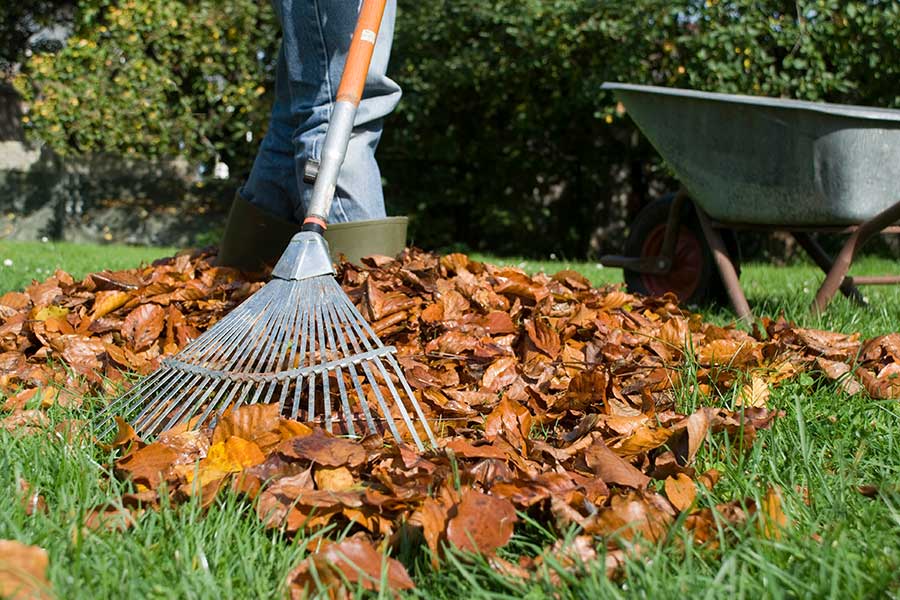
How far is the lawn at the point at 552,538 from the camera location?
99 centimetres

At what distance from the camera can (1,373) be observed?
197cm

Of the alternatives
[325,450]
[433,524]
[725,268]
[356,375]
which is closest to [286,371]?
[356,375]

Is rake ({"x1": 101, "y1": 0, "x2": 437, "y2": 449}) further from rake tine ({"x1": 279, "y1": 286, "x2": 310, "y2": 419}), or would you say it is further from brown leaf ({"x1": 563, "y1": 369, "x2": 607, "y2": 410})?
brown leaf ({"x1": 563, "y1": 369, "x2": 607, "y2": 410})

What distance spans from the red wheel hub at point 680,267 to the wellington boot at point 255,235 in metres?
1.45

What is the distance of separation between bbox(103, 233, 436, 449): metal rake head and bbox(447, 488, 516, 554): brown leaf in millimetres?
298

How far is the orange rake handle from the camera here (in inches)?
75.4

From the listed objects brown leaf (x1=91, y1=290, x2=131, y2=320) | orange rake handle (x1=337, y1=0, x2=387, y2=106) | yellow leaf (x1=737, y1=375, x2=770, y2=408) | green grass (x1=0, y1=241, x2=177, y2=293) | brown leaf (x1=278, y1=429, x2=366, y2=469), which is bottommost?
green grass (x1=0, y1=241, x2=177, y2=293)

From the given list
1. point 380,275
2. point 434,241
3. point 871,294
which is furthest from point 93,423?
point 434,241

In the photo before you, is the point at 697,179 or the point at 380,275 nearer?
the point at 380,275

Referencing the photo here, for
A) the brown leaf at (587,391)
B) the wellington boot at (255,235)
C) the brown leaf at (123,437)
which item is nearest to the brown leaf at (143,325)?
the wellington boot at (255,235)

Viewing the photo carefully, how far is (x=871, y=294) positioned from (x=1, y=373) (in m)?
3.50

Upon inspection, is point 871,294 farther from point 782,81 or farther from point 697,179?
point 782,81

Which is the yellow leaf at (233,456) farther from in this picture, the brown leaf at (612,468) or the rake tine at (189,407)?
the brown leaf at (612,468)

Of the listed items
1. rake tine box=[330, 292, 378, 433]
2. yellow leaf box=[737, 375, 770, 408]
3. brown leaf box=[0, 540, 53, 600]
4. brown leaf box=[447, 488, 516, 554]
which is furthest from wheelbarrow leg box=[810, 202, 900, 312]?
brown leaf box=[0, 540, 53, 600]
